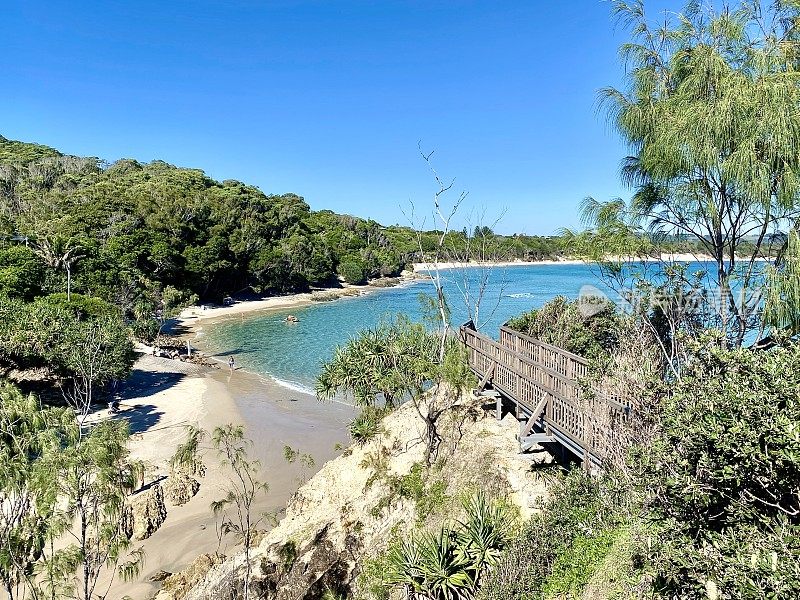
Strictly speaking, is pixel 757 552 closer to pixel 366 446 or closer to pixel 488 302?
pixel 366 446

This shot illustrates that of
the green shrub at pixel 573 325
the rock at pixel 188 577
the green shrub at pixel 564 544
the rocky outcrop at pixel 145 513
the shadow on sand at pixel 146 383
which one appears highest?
the green shrub at pixel 573 325

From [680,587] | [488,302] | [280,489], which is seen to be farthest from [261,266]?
[680,587]

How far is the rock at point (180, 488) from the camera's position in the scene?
15234mm

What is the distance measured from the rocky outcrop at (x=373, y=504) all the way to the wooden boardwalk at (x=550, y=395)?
34.4 inches

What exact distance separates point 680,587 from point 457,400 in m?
8.70

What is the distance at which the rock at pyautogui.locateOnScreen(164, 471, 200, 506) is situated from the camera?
50.0ft

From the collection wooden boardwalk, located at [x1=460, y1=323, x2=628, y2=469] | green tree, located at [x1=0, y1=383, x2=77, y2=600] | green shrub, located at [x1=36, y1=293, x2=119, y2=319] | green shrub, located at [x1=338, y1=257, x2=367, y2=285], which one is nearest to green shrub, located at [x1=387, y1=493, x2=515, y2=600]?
wooden boardwalk, located at [x1=460, y1=323, x2=628, y2=469]

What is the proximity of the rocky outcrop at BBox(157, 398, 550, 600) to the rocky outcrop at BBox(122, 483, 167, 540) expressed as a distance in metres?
2.67

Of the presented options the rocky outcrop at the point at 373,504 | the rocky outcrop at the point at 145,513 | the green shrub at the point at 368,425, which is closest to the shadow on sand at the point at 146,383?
the rocky outcrop at the point at 145,513

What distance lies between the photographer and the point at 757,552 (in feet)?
11.3

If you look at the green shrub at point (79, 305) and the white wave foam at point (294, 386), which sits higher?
the green shrub at point (79, 305)

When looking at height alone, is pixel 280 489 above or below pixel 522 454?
below

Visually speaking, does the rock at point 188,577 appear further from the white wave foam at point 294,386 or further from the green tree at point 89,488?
the white wave foam at point 294,386

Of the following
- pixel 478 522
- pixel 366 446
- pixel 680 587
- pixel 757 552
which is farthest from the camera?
pixel 366 446
